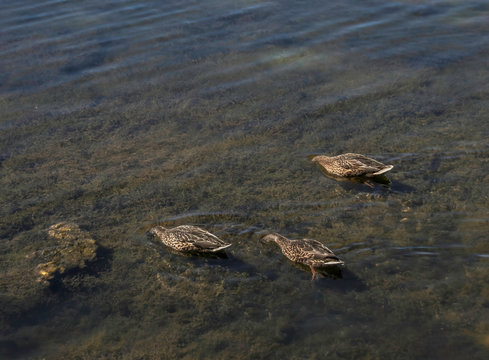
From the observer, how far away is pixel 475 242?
7.79m

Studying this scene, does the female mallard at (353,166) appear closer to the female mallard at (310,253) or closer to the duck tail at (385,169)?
the duck tail at (385,169)

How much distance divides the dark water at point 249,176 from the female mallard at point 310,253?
0.17m

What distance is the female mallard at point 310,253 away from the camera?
7387 mm

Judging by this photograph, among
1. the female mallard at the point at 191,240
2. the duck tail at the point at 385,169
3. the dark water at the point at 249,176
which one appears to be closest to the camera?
the dark water at the point at 249,176

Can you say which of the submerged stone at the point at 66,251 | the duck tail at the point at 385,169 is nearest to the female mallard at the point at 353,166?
the duck tail at the point at 385,169

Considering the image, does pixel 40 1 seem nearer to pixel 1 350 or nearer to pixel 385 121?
pixel 385 121

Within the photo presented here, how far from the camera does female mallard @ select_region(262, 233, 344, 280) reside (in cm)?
739

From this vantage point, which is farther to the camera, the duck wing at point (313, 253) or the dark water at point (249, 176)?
the duck wing at point (313, 253)

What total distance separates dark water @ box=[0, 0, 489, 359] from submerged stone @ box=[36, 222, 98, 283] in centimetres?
14

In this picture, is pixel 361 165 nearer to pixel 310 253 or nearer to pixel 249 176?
pixel 249 176

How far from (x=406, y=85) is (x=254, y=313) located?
7.65 metres

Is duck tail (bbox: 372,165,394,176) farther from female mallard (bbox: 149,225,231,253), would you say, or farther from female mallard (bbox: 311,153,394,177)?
female mallard (bbox: 149,225,231,253)

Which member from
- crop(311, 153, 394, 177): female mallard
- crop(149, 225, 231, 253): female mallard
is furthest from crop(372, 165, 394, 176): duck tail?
crop(149, 225, 231, 253): female mallard

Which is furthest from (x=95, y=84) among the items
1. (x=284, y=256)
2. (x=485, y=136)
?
(x=485, y=136)
